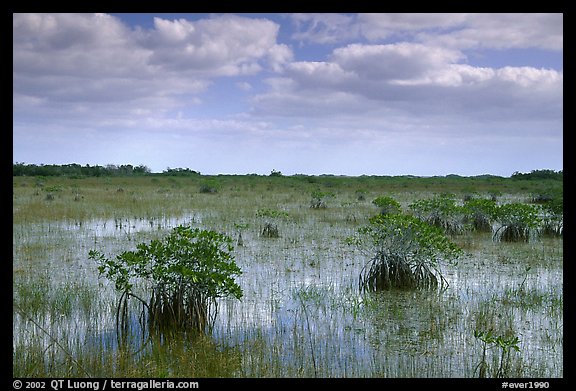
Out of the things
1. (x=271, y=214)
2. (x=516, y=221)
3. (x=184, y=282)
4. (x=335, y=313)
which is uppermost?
(x=271, y=214)

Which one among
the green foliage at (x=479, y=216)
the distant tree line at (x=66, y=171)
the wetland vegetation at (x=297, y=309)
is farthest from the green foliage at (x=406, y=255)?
the distant tree line at (x=66, y=171)

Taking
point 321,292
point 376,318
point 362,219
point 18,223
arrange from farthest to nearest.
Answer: point 362,219
point 18,223
point 321,292
point 376,318

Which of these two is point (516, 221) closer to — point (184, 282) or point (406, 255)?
point (406, 255)

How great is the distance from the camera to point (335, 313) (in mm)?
8422

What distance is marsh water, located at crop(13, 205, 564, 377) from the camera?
6.45 meters

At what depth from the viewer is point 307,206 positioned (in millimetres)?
27062

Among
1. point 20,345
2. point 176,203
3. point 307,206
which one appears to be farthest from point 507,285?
point 176,203

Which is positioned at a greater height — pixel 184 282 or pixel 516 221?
pixel 516 221

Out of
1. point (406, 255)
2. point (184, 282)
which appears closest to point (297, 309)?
point (184, 282)

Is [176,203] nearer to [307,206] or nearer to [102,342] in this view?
[307,206]

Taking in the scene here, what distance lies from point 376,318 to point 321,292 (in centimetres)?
168

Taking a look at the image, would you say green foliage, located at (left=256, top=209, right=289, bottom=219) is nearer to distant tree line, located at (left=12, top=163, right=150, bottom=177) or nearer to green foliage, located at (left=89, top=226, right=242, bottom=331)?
green foliage, located at (left=89, top=226, right=242, bottom=331)

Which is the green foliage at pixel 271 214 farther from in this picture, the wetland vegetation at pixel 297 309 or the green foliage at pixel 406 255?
the green foliage at pixel 406 255

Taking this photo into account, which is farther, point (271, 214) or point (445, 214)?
point (271, 214)
